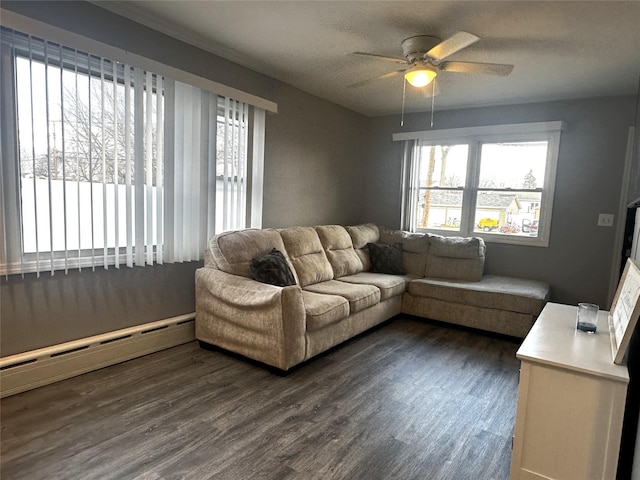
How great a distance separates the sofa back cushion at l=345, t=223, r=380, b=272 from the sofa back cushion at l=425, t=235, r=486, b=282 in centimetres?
71

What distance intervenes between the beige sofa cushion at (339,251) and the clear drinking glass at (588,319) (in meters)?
2.41

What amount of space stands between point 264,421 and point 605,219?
12.9 feet

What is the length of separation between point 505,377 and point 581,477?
1.32 metres

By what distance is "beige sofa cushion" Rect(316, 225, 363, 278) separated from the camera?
13.3 feet

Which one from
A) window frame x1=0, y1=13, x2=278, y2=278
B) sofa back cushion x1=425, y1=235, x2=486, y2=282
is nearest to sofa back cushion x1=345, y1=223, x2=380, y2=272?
sofa back cushion x1=425, y1=235, x2=486, y2=282

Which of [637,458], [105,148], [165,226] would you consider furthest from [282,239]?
[637,458]

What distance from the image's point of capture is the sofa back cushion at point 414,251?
4.50 m

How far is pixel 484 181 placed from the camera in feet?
15.0

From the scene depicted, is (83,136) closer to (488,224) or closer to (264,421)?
(264,421)

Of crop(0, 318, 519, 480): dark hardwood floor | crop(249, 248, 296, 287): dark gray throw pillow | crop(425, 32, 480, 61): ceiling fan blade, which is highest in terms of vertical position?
crop(425, 32, 480, 61): ceiling fan blade

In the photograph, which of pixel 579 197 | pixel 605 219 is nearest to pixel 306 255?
pixel 579 197

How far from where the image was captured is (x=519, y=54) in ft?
9.71

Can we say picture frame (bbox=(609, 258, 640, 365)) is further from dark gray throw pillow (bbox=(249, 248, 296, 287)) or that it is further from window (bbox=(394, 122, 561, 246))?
window (bbox=(394, 122, 561, 246))

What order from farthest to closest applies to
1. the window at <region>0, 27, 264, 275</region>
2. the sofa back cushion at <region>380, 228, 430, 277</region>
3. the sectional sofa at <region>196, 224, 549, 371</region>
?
1. the sofa back cushion at <region>380, 228, 430, 277</region>
2. the sectional sofa at <region>196, 224, 549, 371</region>
3. the window at <region>0, 27, 264, 275</region>
